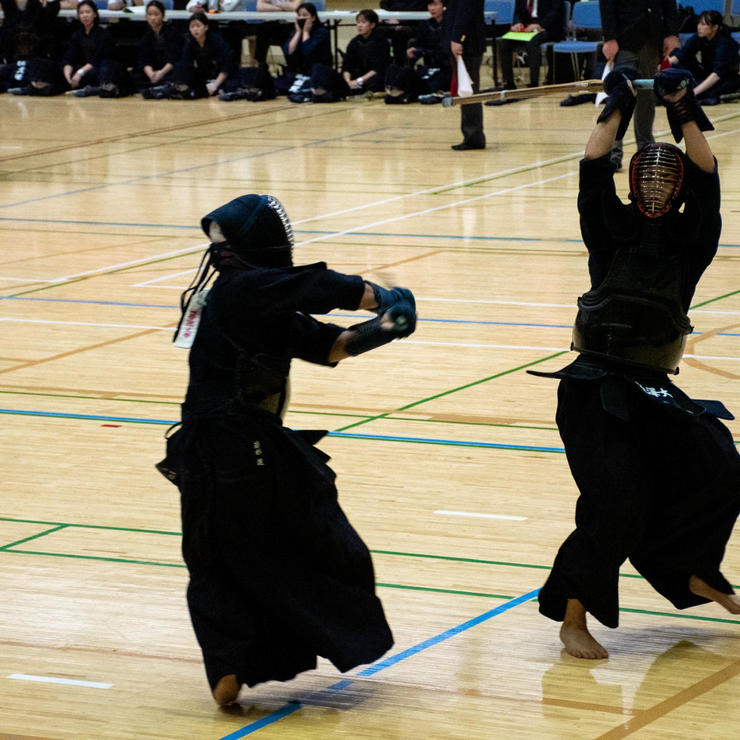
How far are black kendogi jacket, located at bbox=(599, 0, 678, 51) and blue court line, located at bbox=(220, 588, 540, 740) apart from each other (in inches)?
379

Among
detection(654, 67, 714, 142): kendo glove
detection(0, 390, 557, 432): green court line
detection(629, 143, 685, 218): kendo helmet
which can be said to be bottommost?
detection(0, 390, 557, 432): green court line

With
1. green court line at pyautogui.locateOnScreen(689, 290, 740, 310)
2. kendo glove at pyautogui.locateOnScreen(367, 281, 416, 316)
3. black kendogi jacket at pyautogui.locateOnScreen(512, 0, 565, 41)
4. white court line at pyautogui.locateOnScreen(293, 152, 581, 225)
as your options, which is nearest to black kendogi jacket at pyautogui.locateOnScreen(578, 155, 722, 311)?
kendo glove at pyautogui.locateOnScreen(367, 281, 416, 316)

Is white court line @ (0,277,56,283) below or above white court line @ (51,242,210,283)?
below

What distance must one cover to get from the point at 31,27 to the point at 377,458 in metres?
19.9

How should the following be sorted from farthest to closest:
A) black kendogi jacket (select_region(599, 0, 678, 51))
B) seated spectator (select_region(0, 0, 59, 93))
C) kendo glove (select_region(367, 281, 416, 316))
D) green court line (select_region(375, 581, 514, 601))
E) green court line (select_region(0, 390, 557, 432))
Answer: seated spectator (select_region(0, 0, 59, 93)) → black kendogi jacket (select_region(599, 0, 678, 51)) → green court line (select_region(0, 390, 557, 432)) → green court line (select_region(375, 581, 514, 601)) → kendo glove (select_region(367, 281, 416, 316))

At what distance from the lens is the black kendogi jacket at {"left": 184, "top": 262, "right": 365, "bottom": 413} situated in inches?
158

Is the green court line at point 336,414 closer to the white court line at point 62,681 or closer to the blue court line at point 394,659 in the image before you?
the blue court line at point 394,659

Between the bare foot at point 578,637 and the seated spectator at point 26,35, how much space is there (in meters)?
21.7

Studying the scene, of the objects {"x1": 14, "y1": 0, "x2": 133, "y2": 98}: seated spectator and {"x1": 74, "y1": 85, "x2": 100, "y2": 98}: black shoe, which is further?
{"x1": 74, "y1": 85, "x2": 100, "y2": 98}: black shoe

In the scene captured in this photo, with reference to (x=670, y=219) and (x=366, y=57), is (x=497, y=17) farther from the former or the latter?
(x=670, y=219)

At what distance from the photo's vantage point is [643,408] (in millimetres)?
4449

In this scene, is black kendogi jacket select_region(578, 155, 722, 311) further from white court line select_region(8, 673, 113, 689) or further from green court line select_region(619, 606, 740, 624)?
white court line select_region(8, 673, 113, 689)

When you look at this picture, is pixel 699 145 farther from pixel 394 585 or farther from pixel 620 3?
pixel 620 3

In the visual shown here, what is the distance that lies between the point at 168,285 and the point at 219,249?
6.55 meters
